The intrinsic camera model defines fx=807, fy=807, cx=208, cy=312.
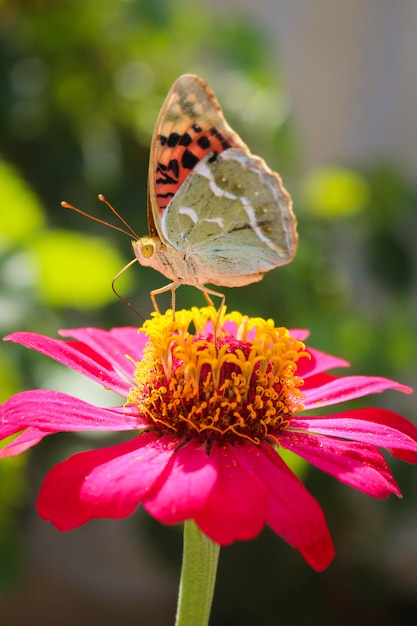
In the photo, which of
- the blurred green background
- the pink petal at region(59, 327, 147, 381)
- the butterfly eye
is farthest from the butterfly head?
the blurred green background

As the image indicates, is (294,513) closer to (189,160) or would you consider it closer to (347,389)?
(347,389)

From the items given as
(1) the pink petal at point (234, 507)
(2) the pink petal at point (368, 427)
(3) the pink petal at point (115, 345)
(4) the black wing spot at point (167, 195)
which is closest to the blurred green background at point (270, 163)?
(3) the pink petal at point (115, 345)

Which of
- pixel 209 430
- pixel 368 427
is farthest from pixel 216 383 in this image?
pixel 368 427

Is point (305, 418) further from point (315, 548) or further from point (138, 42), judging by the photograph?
point (138, 42)

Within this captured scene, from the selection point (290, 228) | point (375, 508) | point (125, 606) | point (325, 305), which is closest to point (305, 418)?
point (290, 228)

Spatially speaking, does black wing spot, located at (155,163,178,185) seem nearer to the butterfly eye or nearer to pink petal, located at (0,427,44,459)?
the butterfly eye

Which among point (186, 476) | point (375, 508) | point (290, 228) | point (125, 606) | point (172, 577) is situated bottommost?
point (125, 606)
